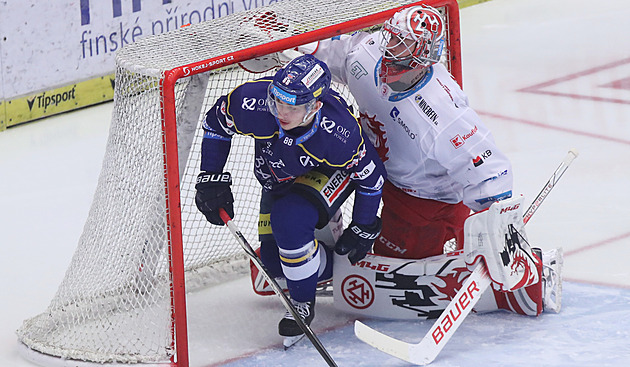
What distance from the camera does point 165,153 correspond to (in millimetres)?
3213

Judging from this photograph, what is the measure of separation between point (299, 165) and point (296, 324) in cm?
48

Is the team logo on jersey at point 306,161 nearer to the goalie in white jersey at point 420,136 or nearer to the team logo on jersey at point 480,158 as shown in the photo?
the goalie in white jersey at point 420,136

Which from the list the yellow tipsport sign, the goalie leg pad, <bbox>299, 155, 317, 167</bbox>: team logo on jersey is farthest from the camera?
the yellow tipsport sign

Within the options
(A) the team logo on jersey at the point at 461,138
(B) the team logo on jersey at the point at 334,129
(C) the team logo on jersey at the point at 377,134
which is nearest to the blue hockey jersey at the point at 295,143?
(B) the team logo on jersey at the point at 334,129

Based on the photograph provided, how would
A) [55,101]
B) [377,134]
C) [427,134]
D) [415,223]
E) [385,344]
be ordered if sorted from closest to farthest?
1. [385,344]
2. [427,134]
3. [377,134]
4. [415,223]
5. [55,101]

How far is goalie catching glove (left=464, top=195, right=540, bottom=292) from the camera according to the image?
333cm

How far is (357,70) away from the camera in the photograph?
11.9 feet

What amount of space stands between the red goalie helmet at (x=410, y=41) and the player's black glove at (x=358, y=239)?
1.43ft

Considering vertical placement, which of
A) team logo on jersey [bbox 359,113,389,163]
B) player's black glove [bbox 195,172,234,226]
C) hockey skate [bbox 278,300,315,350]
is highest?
team logo on jersey [bbox 359,113,389,163]

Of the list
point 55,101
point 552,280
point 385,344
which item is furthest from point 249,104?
point 55,101

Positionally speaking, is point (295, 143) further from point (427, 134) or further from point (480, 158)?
point (480, 158)

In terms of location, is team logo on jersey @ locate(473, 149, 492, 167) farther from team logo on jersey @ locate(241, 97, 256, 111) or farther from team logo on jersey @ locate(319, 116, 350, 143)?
team logo on jersey @ locate(241, 97, 256, 111)

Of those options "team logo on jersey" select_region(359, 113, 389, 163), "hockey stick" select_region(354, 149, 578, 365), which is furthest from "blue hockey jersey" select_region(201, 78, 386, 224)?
"hockey stick" select_region(354, 149, 578, 365)

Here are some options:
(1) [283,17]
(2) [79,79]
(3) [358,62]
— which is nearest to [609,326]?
(3) [358,62]
